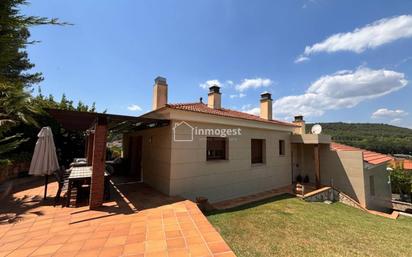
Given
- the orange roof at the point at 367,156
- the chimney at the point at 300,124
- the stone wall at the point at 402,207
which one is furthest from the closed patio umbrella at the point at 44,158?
the stone wall at the point at 402,207

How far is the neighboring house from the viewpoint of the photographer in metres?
7.57

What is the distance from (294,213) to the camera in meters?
7.35

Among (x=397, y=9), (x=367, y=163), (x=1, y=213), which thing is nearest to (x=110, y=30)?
(x=1, y=213)

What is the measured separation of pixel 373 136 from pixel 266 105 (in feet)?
192

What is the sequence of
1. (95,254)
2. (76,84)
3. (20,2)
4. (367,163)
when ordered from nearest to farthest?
1. (20,2)
2. (95,254)
3. (76,84)
4. (367,163)

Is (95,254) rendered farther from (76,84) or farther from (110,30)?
(76,84)

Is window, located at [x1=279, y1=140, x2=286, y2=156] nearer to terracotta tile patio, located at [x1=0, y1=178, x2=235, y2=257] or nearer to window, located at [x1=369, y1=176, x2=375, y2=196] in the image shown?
window, located at [x1=369, y1=176, x2=375, y2=196]

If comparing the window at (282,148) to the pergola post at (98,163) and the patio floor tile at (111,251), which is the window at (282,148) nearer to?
the pergola post at (98,163)

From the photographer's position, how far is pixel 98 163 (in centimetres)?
564

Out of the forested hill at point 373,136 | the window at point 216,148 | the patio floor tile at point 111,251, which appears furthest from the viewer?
the forested hill at point 373,136

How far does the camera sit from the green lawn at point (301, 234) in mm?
4578

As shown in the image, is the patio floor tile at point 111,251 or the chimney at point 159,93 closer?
the patio floor tile at point 111,251

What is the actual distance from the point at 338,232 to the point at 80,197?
841 cm

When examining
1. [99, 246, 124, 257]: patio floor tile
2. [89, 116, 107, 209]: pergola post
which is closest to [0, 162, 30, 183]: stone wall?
[89, 116, 107, 209]: pergola post
